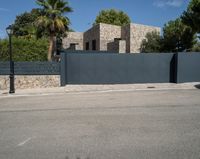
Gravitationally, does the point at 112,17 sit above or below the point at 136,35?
above

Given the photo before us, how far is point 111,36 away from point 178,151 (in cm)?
3427

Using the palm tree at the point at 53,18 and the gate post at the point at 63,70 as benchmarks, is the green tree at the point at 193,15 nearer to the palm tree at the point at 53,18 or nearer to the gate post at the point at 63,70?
the palm tree at the point at 53,18

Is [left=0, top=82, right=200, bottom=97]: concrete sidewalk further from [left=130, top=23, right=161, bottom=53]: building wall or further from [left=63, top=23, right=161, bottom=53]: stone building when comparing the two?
[left=130, top=23, right=161, bottom=53]: building wall

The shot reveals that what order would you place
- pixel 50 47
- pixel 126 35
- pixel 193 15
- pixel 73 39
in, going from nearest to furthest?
pixel 50 47 → pixel 193 15 → pixel 126 35 → pixel 73 39

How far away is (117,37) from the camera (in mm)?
41094

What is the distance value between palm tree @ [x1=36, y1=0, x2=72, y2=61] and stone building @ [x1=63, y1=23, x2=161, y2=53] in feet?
36.1

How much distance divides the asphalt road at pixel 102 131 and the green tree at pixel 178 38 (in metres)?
30.2

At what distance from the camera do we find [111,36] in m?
40.0

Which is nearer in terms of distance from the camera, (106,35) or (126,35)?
(126,35)

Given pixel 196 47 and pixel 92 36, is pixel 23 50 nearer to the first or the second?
pixel 92 36

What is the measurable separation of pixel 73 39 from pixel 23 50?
865 inches

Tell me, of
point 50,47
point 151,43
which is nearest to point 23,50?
point 50,47

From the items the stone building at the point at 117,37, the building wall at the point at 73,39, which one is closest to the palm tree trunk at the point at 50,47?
the stone building at the point at 117,37

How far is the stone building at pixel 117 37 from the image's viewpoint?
38.0m
